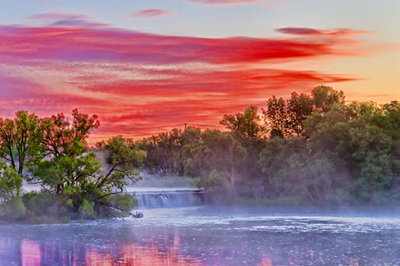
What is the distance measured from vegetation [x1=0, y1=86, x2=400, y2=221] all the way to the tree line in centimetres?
12

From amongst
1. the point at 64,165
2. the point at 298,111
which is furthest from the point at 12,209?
the point at 298,111

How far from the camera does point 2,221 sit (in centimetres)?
4969

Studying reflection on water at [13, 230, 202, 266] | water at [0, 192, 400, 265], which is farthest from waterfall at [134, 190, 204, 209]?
reflection on water at [13, 230, 202, 266]

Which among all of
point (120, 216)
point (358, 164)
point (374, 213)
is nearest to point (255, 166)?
point (358, 164)

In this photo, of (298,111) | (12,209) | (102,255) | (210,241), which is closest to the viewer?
(102,255)

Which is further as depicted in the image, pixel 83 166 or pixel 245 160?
pixel 245 160

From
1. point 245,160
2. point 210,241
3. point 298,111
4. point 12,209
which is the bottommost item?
point 210,241

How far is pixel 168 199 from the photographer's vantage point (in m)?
71.3

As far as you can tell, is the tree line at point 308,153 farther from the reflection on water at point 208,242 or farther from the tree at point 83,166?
the tree at point 83,166

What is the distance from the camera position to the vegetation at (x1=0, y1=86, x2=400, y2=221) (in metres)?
51.7

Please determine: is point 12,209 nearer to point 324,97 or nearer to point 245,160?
point 245,160

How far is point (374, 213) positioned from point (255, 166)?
20.8 metres

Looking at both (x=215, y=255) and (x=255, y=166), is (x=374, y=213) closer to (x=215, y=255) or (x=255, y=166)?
(x=255, y=166)

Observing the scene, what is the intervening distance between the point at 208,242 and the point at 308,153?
125 ft
